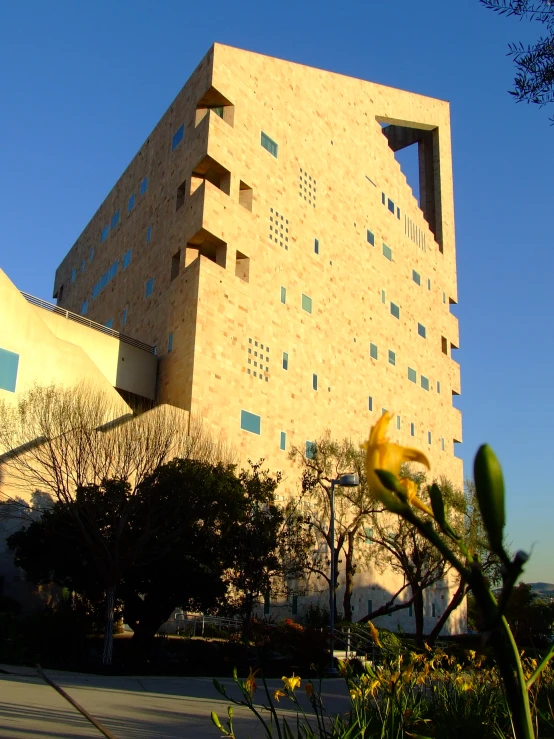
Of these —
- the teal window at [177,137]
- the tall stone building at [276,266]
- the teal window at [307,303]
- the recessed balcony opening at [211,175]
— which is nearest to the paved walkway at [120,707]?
the tall stone building at [276,266]

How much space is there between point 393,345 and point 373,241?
652cm

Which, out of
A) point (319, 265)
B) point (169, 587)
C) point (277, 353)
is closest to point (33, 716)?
point (169, 587)

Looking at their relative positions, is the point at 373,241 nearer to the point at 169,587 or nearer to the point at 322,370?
the point at 322,370

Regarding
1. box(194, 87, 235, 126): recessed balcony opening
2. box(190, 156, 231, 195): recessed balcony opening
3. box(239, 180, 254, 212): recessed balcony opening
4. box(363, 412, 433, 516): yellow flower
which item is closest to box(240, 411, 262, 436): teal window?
box(239, 180, 254, 212): recessed balcony opening

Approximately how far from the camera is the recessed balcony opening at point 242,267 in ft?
99.6

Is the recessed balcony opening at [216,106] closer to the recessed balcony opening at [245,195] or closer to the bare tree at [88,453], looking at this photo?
the recessed balcony opening at [245,195]

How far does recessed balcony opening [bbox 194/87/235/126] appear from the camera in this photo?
31.4m

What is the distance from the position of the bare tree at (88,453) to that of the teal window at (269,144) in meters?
17.4

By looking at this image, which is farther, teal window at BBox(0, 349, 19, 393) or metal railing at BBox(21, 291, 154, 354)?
metal railing at BBox(21, 291, 154, 354)

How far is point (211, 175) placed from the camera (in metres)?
31.5

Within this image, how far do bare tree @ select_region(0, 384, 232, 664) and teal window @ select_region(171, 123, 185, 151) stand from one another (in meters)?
16.7

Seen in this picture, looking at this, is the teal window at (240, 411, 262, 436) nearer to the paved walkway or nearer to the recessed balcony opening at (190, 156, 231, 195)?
the recessed balcony opening at (190, 156, 231, 195)

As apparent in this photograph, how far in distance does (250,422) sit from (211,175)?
1195cm

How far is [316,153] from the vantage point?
3697 centimetres
